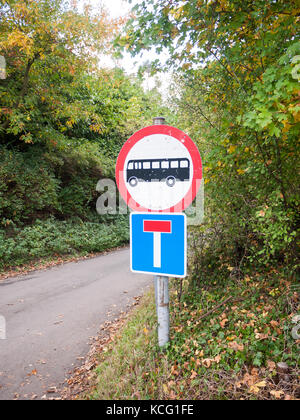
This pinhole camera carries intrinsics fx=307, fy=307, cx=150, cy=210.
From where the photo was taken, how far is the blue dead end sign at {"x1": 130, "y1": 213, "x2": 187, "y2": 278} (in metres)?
2.68

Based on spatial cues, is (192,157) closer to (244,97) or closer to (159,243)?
(159,243)

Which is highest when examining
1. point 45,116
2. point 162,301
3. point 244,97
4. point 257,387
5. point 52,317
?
point 45,116

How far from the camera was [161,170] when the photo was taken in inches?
106

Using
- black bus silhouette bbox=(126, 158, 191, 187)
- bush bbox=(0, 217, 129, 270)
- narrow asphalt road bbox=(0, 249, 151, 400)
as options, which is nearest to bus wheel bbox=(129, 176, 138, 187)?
black bus silhouette bbox=(126, 158, 191, 187)

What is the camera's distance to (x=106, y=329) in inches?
201

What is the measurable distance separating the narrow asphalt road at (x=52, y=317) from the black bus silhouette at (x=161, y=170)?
2.73m

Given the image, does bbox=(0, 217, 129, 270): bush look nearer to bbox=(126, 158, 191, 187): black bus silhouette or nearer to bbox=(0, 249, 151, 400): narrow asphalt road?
bbox=(0, 249, 151, 400): narrow asphalt road

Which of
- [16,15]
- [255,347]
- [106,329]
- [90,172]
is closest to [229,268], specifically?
[255,347]

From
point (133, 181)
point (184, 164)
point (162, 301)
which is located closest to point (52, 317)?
point (162, 301)

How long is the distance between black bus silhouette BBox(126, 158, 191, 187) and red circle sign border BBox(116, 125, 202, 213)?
8 centimetres

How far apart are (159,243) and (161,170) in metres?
0.65

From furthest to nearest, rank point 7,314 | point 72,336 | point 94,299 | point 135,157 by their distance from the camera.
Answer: point 94,299, point 7,314, point 72,336, point 135,157

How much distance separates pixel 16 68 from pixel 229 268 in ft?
31.2
